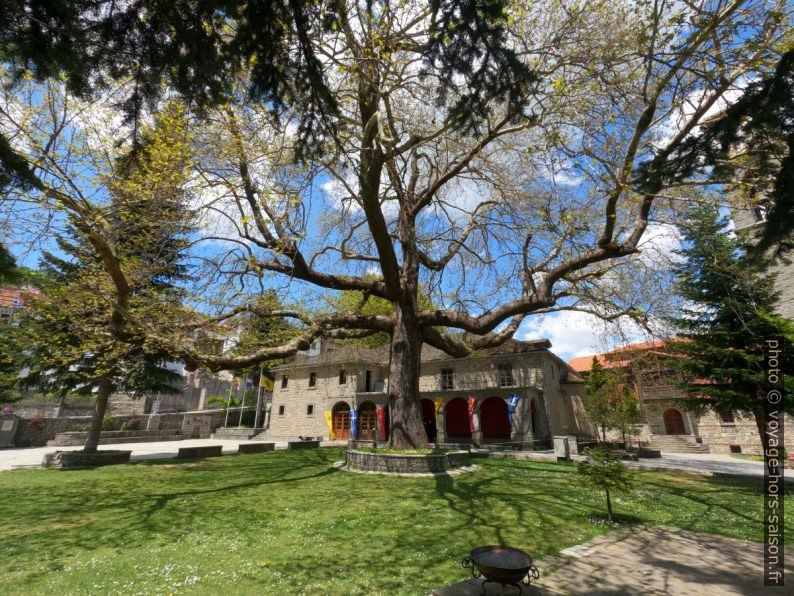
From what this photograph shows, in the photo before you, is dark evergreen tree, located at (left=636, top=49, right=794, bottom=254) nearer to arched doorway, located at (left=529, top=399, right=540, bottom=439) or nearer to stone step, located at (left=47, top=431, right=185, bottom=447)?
arched doorway, located at (left=529, top=399, right=540, bottom=439)

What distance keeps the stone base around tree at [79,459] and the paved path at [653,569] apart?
1697cm

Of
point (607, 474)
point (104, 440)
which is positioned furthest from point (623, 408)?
point (104, 440)

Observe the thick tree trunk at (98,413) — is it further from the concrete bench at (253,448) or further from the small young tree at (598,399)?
the small young tree at (598,399)

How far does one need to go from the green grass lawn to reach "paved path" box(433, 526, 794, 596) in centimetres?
52

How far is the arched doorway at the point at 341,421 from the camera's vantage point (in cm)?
3058

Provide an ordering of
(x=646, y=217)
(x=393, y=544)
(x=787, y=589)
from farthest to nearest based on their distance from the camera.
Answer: (x=646, y=217) < (x=393, y=544) < (x=787, y=589)

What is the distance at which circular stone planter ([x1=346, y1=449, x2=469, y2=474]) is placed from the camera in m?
11.3

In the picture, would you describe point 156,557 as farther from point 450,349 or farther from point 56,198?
point 450,349

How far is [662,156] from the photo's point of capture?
15.6 ft

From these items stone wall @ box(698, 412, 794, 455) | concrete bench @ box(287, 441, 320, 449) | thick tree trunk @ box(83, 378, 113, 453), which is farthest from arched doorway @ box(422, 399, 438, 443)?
thick tree trunk @ box(83, 378, 113, 453)

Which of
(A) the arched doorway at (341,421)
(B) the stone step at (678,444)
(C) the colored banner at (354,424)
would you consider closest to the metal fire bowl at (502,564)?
(C) the colored banner at (354,424)

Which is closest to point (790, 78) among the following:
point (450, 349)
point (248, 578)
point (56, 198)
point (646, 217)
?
point (646, 217)

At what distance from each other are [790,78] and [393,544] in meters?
7.37

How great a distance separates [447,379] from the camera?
28.0m
